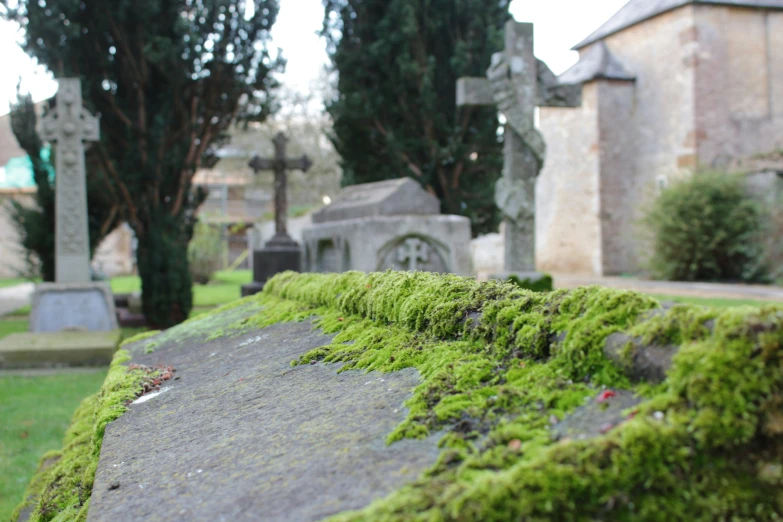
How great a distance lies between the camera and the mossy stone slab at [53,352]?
7.69 m

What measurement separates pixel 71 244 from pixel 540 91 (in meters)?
6.91

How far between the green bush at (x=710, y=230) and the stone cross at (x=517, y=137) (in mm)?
7852

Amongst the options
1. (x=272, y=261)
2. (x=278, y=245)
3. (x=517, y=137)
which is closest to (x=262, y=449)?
(x=517, y=137)

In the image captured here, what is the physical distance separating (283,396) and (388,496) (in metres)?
0.70

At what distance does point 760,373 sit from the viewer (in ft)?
2.97

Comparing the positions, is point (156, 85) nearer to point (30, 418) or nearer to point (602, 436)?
point (30, 418)

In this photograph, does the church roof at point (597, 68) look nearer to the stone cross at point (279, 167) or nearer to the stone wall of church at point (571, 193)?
the stone wall of church at point (571, 193)

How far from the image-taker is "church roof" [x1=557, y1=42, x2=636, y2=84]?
19875 mm

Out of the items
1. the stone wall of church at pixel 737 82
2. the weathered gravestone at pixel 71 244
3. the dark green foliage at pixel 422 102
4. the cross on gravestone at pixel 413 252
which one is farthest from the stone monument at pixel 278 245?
the stone wall of church at pixel 737 82

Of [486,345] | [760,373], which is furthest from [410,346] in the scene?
[760,373]

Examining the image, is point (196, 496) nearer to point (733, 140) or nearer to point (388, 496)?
point (388, 496)

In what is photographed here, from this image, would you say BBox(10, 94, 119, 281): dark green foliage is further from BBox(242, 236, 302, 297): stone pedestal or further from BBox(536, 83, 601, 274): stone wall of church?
BBox(536, 83, 601, 274): stone wall of church

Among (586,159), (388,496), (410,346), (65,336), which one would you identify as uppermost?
(586,159)

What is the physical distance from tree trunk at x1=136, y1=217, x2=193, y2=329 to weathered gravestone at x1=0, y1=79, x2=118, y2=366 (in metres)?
0.92
